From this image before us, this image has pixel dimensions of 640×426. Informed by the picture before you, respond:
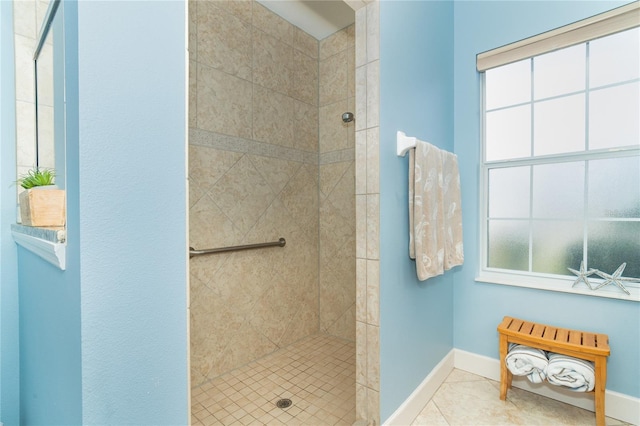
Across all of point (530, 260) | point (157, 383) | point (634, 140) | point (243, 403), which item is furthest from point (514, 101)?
point (243, 403)

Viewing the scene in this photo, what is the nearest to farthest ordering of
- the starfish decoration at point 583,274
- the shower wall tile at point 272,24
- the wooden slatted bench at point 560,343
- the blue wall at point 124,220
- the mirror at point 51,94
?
the blue wall at point 124,220 → the mirror at point 51,94 → the wooden slatted bench at point 560,343 → the starfish decoration at point 583,274 → the shower wall tile at point 272,24

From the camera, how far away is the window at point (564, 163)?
1611mm

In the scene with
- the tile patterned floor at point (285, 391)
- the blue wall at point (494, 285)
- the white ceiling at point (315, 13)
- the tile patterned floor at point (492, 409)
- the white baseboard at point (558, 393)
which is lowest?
the tile patterned floor at point (285, 391)

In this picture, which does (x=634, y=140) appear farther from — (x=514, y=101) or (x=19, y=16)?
(x=19, y=16)

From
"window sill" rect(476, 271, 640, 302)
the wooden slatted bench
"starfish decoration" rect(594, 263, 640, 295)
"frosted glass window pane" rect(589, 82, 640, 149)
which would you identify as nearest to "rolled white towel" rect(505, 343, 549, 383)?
the wooden slatted bench

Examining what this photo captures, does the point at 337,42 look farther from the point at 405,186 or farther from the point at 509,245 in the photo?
the point at 509,245

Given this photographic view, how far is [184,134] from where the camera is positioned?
2.29 ft

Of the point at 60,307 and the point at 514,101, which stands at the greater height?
the point at 514,101

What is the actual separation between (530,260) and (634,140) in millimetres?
830

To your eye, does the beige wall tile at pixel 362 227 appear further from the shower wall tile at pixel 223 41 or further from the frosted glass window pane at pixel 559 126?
the shower wall tile at pixel 223 41

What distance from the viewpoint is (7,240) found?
4.26 feet

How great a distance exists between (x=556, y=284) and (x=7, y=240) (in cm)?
283

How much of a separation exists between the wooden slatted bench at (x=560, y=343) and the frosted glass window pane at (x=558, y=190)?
2.18 feet

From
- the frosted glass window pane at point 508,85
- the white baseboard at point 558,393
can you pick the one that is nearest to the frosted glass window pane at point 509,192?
the frosted glass window pane at point 508,85
